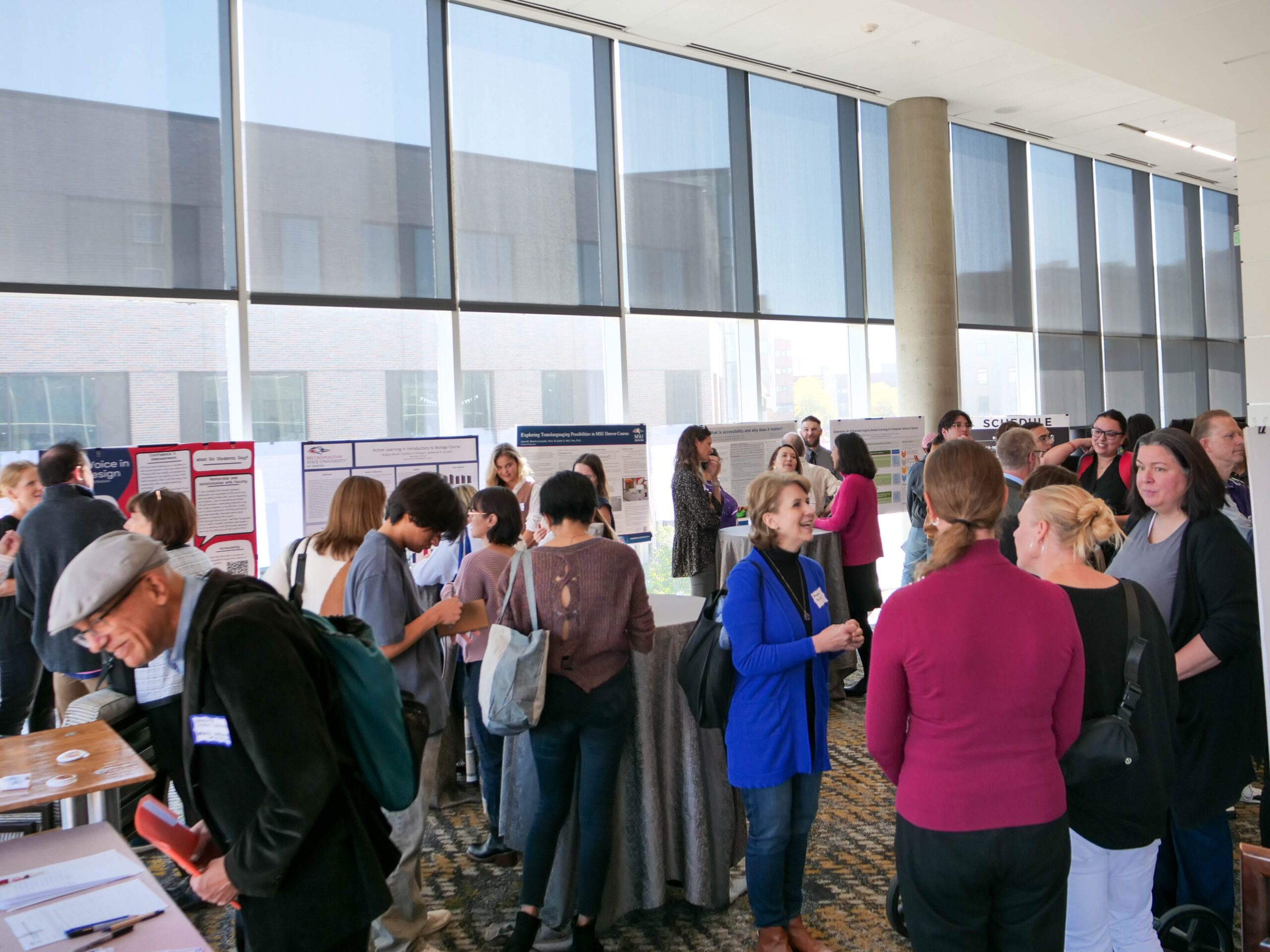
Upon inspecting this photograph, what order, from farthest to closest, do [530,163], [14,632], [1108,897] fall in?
[530,163]
[14,632]
[1108,897]

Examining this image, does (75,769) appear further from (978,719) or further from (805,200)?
(805,200)

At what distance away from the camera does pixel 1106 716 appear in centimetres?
196

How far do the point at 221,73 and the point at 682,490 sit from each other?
12.4ft

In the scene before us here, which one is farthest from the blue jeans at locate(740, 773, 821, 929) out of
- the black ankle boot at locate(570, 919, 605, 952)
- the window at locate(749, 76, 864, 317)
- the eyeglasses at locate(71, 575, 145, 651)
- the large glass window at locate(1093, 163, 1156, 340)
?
the large glass window at locate(1093, 163, 1156, 340)

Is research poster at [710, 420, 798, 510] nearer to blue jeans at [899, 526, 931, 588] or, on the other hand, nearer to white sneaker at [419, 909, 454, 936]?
blue jeans at [899, 526, 931, 588]

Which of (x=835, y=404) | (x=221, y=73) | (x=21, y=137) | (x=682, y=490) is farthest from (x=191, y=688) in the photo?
(x=835, y=404)

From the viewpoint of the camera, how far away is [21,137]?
202 inches

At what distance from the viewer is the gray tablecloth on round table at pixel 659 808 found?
9.57ft

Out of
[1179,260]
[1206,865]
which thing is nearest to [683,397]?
[1206,865]

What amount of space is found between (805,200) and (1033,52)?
2258 millimetres

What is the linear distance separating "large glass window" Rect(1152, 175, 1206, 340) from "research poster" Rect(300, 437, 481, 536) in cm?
1104

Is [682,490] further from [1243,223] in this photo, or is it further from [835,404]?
[1243,223]

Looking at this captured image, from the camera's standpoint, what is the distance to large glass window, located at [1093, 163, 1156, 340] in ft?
40.5

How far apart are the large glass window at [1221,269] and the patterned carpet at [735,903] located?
12981 mm
